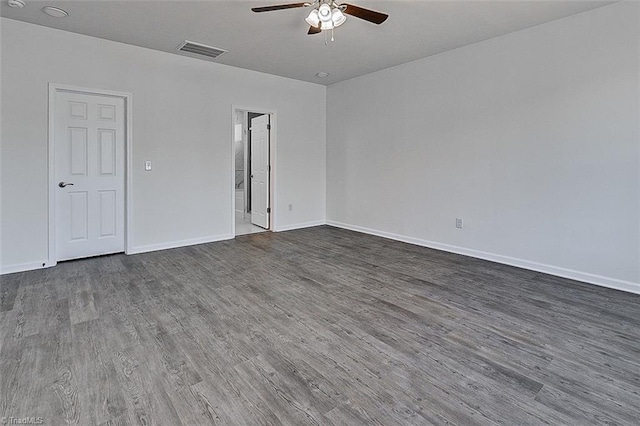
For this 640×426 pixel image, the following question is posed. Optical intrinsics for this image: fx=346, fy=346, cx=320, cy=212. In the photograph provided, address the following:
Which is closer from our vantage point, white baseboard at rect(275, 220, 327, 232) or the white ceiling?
the white ceiling

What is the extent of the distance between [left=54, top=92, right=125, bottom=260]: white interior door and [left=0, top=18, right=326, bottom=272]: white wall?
0.17 meters

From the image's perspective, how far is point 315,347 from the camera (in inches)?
92.9

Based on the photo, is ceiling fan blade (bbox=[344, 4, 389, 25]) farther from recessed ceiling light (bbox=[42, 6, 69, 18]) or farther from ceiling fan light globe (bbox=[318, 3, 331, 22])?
recessed ceiling light (bbox=[42, 6, 69, 18])

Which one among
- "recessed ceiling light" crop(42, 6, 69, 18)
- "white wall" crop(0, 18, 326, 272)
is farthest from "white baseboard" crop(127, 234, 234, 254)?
"recessed ceiling light" crop(42, 6, 69, 18)

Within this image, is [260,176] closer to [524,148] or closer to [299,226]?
[299,226]

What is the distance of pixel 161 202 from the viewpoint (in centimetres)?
491

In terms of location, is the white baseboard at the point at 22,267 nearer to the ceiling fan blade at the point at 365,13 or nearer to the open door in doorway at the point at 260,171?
the open door in doorway at the point at 260,171

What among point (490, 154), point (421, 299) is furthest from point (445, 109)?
point (421, 299)

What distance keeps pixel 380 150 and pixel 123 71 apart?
3878mm

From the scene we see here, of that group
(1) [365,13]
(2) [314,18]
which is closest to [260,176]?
(2) [314,18]

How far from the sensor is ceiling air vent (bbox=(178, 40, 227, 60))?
14.5 feet

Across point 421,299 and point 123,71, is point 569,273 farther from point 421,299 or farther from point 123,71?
point 123,71

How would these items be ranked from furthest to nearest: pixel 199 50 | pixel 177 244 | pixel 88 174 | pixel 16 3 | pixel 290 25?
1. pixel 177 244
2. pixel 199 50
3. pixel 88 174
4. pixel 290 25
5. pixel 16 3

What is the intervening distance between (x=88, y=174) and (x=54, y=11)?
1794 mm
